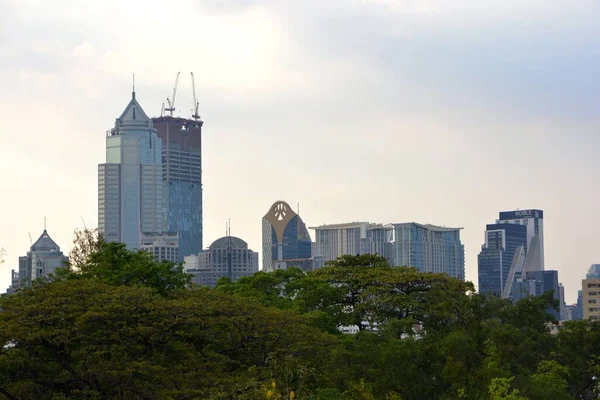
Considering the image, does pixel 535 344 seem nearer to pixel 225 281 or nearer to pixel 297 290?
pixel 297 290

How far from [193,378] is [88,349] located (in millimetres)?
4725

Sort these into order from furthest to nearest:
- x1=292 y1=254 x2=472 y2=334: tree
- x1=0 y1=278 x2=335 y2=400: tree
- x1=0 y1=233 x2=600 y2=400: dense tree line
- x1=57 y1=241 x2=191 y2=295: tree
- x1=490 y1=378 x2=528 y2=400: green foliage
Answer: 1. x1=292 y1=254 x2=472 y2=334: tree
2. x1=57 y1=241 x2=191 y2=295: tree
3. x1=0 y1=278 x2=335 y2=400: tree
4. x1=0 y1=233 x2=600 y2=400: dense tree line
5. x1=490 y1=378 x2=528 y2=400: green foliage

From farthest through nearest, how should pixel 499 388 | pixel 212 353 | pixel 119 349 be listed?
pixel 212 353, pixel 119 349, pixel 499 388

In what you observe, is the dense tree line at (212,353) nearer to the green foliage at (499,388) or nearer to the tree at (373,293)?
the green foliage at (499,388)

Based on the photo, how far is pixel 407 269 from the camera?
306ft

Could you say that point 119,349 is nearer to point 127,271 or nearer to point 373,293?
point 127,271

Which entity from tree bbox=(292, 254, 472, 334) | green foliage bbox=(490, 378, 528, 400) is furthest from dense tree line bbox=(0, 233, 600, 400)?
tree bbox=(292, 254, 472, 334)

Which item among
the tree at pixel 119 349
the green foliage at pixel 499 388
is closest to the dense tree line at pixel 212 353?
the tree at pixel 119 349

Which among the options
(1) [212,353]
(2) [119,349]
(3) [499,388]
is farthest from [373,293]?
(3) [499,388]

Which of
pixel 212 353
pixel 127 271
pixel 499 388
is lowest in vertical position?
pixel 499 388

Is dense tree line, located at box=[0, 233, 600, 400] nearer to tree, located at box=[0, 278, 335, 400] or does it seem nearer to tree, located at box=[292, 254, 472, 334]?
tree, located at box=[0, 278, 335, 400]

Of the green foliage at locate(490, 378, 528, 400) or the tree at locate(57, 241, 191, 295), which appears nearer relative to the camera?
the green foliage at locate(490, 378, 528, 400)

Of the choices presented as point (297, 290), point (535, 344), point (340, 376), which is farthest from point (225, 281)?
Result: point (340, 376)

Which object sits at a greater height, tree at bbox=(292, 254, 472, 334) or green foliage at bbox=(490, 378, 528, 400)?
tree at bbox=(292, 254, 472, 334)
